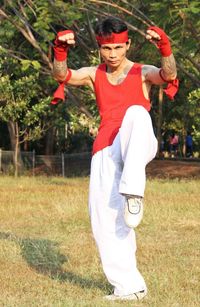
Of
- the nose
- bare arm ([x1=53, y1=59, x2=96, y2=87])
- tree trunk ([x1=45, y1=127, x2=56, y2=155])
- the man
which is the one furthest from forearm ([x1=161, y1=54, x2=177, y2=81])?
tree trunk ([x1=45, y1=127, x2=56, y2=155])

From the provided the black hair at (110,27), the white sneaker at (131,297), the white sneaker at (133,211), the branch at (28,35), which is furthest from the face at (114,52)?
the branch at (28,35)

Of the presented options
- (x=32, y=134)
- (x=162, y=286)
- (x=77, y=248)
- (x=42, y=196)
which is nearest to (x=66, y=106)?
(x=32, y=134)

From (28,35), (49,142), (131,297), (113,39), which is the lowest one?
(131,297)

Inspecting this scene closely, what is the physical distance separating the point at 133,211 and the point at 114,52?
1300mm

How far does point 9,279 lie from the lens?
21.7ft

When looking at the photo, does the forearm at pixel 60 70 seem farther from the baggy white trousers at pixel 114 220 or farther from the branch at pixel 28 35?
the branch at pixel 28 35

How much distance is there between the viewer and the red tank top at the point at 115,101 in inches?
226

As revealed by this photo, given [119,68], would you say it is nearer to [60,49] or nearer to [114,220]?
[60,49]

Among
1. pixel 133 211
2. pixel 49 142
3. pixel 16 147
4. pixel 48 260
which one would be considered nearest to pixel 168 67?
pixel 133 211

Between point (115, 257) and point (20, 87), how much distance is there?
1978cm

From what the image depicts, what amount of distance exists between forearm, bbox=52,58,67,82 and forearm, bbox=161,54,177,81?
2.61ft

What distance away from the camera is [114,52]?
5719 mm

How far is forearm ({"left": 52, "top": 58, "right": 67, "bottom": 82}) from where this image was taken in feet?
19.0

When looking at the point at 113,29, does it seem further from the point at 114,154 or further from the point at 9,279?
the point at 9,279
